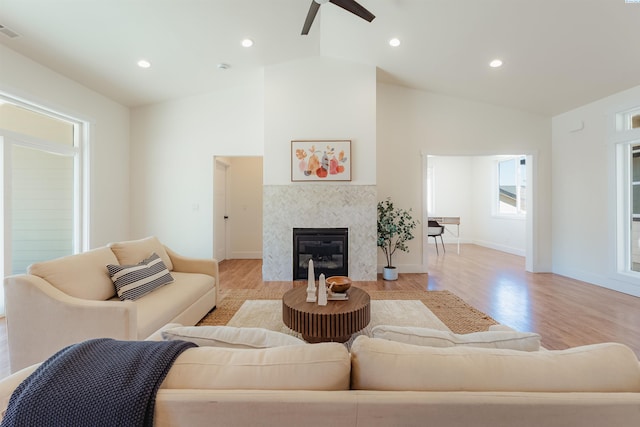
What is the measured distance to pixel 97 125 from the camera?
415 centimetres

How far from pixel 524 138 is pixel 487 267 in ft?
7.73

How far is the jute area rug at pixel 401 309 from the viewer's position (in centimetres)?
270

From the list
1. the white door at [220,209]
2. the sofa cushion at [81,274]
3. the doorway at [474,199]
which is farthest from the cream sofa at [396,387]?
the doorway at [474,199]

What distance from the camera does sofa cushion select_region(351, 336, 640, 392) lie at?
729mm

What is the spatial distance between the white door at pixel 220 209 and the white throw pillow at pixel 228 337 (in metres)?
4.27

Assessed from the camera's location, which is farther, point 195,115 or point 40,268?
point 195,115

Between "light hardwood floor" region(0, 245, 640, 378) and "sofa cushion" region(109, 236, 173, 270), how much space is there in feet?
3.28

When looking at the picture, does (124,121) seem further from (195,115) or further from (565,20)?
(565,20)

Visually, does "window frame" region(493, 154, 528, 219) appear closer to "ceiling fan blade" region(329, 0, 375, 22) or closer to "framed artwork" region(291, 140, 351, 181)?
"framed artwork" region(291, 140, 351, 181)

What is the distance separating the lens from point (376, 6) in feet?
9.84

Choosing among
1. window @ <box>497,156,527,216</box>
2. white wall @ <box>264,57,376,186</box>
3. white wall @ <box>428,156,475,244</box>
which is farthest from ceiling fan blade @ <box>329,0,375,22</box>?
white wall @ <box>428,156,475,244</box>

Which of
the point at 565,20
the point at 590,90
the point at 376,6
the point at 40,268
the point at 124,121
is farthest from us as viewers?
the point at 124,121

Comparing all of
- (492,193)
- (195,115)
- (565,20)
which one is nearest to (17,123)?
(195,115)

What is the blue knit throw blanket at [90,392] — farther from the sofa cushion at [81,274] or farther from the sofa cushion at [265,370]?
the sofa cushion at [81,274]
